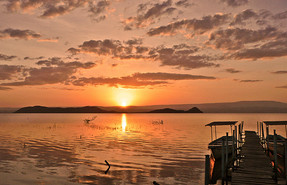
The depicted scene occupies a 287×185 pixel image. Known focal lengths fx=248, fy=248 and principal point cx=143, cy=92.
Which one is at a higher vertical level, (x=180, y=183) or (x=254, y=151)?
(x=254, y=151)

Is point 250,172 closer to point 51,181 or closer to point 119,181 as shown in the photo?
point 119,181

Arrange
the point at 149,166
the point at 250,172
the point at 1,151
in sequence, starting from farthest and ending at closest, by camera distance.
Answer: the point at 1,151 → the point at 149,166 → the point at 250,172

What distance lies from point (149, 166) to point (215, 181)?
8.08 meters

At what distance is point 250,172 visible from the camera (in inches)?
714

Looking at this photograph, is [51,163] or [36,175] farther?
[51,163]

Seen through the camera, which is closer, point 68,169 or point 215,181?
point 215,181

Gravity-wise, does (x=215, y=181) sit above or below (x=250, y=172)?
below

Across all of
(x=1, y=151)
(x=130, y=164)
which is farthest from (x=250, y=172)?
(x=1, y=151)

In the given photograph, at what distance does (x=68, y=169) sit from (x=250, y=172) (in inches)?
737

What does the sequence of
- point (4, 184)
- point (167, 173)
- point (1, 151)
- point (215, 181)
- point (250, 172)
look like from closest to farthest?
point (250, 172), point (4, 184), point (215, 181), point (167, 173), point (1, 151)

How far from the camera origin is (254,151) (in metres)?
25.1

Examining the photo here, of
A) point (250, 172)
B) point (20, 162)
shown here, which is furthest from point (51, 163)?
point (250, 172)

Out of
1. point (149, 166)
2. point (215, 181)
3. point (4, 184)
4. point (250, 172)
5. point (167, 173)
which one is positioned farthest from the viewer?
point (149, 166)

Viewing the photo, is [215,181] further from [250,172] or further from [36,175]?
[36,175]
